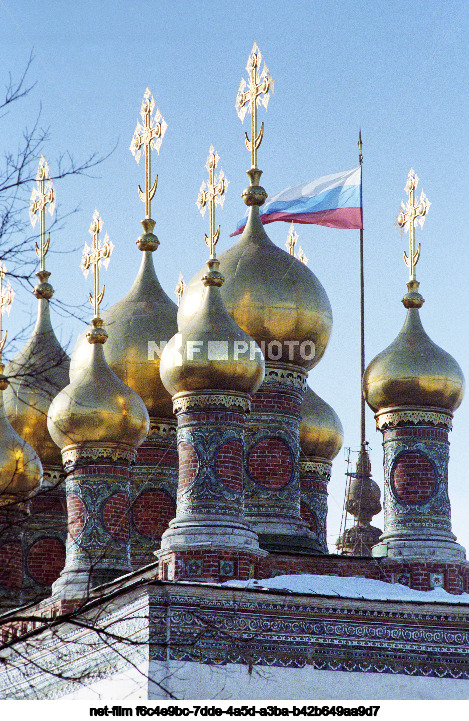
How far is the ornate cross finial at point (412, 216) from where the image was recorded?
20.8m

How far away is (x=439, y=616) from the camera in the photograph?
17.3 metres

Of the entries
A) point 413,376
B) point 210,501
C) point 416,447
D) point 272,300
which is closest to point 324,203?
point 272,300

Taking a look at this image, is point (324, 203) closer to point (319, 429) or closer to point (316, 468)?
point (319, 429)

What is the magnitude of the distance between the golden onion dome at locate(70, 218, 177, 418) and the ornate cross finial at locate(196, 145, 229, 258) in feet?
6.35

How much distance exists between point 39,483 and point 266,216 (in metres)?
4.96

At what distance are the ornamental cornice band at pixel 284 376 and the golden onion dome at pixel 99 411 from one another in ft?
5.75

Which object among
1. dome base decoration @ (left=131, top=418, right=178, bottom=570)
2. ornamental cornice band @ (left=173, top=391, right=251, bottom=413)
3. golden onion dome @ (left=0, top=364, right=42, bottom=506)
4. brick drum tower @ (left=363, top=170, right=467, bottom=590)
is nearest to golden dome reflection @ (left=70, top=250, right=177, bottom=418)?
dome base decoration @ (left=131, top=418, right=178, bottom=570)

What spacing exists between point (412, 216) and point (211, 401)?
4.71 m

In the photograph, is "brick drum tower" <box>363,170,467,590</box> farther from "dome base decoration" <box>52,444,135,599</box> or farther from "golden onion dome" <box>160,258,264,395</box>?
"dome base decoration" <box>52,444,135,599</box>

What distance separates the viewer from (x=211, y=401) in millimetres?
18047
